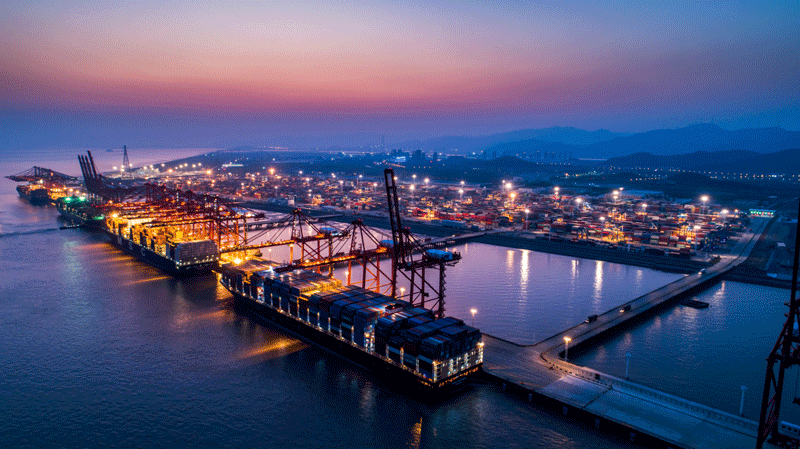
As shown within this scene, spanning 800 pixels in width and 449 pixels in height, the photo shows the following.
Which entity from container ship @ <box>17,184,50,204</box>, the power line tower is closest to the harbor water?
the power line tower

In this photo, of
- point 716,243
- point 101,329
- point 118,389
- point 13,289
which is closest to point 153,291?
point 101,329

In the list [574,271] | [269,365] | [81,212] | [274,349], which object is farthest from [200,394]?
[81,212]

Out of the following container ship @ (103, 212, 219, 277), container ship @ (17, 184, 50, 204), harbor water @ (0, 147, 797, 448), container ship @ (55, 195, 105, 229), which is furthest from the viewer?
container ship @ (17, 184, 50, 204)

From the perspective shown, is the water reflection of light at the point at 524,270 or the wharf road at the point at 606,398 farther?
the water reflection of light at the point at 524,270

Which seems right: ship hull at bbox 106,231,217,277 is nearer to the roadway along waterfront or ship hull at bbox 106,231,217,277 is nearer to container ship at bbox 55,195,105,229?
the roadway along waterfront

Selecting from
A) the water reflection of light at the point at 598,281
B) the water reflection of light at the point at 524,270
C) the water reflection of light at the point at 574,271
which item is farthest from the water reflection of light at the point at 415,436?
the water reflection of light at the point at 574,271

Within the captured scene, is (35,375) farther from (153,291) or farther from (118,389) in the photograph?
(153,291)

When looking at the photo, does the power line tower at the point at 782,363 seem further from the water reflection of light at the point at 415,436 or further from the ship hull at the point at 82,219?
the ship hull at the point at 82,219
